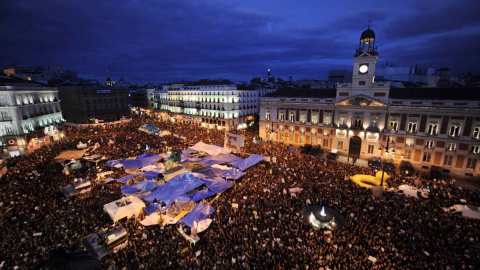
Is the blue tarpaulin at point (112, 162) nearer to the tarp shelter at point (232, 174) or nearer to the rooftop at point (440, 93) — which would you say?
the tarp shelter at point (232, 174)

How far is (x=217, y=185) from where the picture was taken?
22.3 m

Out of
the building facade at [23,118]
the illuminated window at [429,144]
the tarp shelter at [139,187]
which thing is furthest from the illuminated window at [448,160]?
the building facade at [23,118]

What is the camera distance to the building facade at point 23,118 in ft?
128

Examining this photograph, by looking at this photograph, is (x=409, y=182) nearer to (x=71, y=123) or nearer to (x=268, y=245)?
(x=268, y=245)

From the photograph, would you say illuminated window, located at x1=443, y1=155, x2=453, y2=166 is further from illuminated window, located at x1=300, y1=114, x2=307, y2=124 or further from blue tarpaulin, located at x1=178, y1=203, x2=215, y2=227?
blue tarpaulin, located at x1=178, y1=203, x2=215, y2=227

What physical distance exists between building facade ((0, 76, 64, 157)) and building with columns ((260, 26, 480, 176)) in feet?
154

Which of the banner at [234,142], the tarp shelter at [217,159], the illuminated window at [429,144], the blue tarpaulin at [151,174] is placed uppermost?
the banner at [234,142]

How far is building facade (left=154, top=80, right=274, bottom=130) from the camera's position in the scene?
61219 millimetres

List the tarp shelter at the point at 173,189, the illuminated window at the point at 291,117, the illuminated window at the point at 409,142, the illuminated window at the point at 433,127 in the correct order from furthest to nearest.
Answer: the illuminated window at the point at 291,117 < the illuminated window at the point at 409,142 < the illuminated window at the point at 433,127 < the tarp shelter at the point at 173,189

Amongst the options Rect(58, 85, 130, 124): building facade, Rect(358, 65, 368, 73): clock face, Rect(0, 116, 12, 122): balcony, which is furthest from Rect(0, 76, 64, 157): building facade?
Rect(358, 65, 368, 73): clock face

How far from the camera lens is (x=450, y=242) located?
48.8ft

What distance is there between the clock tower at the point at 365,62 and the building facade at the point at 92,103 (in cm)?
6972

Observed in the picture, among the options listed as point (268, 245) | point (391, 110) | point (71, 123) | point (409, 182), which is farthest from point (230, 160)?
point (71, 123)

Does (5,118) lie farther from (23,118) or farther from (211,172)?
(211,172)
